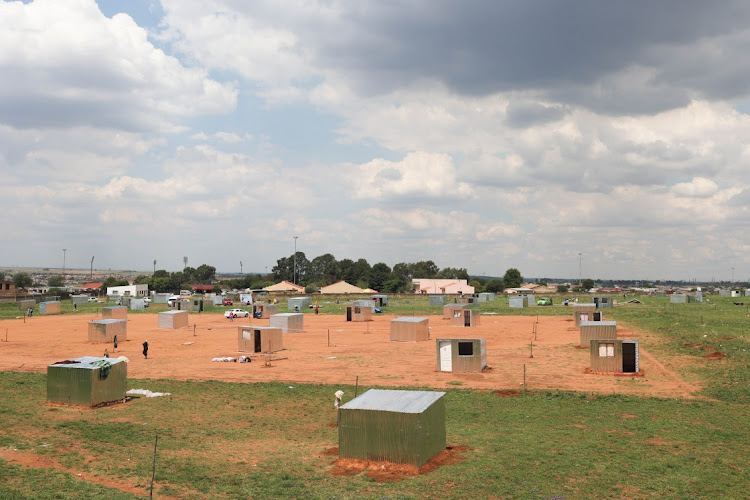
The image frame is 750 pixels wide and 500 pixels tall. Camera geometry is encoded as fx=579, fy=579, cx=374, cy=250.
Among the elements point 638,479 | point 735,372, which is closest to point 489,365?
point 735,372

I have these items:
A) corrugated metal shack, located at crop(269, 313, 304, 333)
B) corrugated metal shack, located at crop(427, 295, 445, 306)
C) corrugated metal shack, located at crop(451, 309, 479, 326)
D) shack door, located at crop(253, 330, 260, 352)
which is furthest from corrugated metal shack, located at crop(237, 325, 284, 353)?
corrugated metal shack, located at crop(427, 295, 445, 306)

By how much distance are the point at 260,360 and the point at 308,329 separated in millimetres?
23629

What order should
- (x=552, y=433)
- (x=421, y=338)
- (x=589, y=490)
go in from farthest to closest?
(x=421, y=338) < (x=552, y=433) < (x=589, y=490)

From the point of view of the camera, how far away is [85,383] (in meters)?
27.0

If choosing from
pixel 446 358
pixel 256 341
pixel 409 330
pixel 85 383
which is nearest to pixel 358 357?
pixel 256 341

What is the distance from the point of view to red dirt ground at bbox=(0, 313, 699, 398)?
34.5 m

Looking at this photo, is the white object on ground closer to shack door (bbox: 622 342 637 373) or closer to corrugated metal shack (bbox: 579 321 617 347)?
shack door (bbox: 622 342 637 373)

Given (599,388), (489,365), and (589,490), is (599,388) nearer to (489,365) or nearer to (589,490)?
(489,365)

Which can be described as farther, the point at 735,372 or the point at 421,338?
the point at 421,338

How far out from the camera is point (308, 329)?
6775 cm

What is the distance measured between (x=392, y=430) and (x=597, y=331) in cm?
3331

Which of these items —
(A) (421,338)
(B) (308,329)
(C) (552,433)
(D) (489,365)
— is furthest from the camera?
(B) (308,329)

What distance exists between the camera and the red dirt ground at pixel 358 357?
113 ft

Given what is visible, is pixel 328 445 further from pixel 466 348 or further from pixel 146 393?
pixel 466 348
